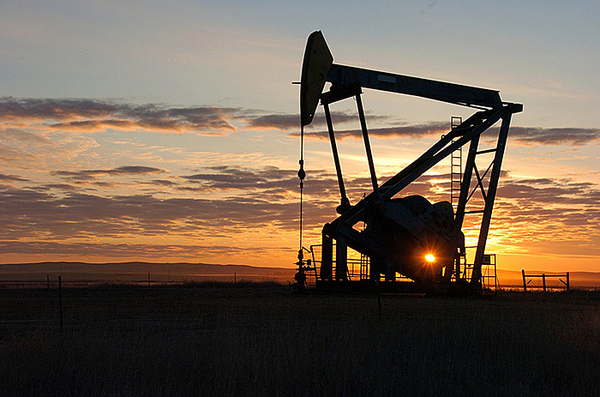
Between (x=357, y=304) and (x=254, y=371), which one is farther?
(x=357, y=304)

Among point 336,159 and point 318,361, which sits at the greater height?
point 336,159

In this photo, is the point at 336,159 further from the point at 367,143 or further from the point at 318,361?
the point at 318,361

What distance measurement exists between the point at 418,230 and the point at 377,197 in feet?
7.55

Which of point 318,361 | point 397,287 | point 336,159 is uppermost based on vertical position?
point 336,159

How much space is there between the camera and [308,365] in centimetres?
923

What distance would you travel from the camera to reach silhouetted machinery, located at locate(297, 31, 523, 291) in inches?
1029

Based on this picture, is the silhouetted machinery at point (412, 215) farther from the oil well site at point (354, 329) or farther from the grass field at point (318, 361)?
the grass field at point (318, 361)

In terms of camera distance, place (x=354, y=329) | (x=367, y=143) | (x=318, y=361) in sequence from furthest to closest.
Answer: (x=367, y=143) → (x=354, y=329) → (x=318, y=361)

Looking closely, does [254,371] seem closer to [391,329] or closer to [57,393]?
[57,393]

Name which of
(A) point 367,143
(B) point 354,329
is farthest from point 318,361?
(A) point 367,143

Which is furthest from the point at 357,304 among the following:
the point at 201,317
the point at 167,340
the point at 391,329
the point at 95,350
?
the point at 95,350

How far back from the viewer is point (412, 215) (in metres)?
26.8

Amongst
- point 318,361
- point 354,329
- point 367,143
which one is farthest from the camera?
point 367,143

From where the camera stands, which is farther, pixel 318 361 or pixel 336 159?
pixel 336 159
